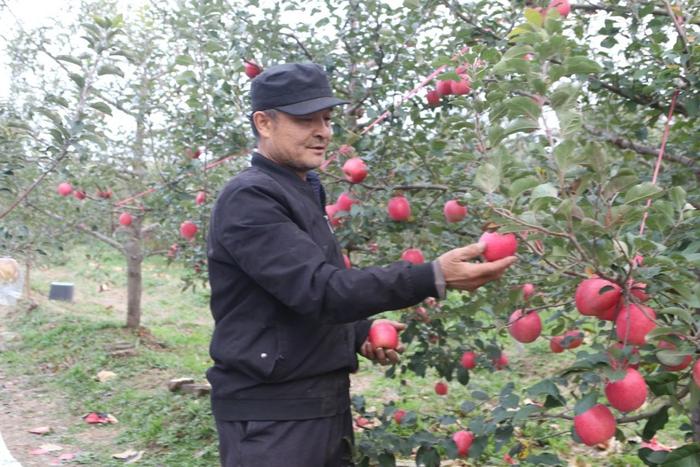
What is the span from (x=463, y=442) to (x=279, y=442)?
0.86 meters

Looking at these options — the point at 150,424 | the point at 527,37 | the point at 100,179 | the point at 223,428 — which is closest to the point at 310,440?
the point at 223,428

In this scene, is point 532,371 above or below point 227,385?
below

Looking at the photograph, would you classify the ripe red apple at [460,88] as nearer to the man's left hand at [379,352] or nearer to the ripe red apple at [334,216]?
the ripe red apple at [334,216]

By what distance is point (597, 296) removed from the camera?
1.58 meters

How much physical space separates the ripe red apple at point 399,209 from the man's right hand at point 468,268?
1117mm

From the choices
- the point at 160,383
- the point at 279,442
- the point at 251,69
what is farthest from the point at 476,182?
the point at 160,383

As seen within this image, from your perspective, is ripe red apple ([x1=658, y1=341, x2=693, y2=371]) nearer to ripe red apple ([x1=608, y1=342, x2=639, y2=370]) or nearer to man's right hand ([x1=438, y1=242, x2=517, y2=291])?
ripe red apple ([x1=608, y1=342, x2=639, y2=370])

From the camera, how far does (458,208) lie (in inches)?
91.0

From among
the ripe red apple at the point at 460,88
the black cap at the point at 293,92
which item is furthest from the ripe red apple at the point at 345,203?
the black cap at the point at 293,92

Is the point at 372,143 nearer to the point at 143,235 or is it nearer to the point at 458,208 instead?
the point at 458,208

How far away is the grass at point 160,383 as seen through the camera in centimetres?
406

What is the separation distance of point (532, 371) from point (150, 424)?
110 inches

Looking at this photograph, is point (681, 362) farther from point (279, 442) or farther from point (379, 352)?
point (279, 442)

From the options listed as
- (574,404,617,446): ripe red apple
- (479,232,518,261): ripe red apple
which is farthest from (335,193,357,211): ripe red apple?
(574,404,617,446): ripe red apple
